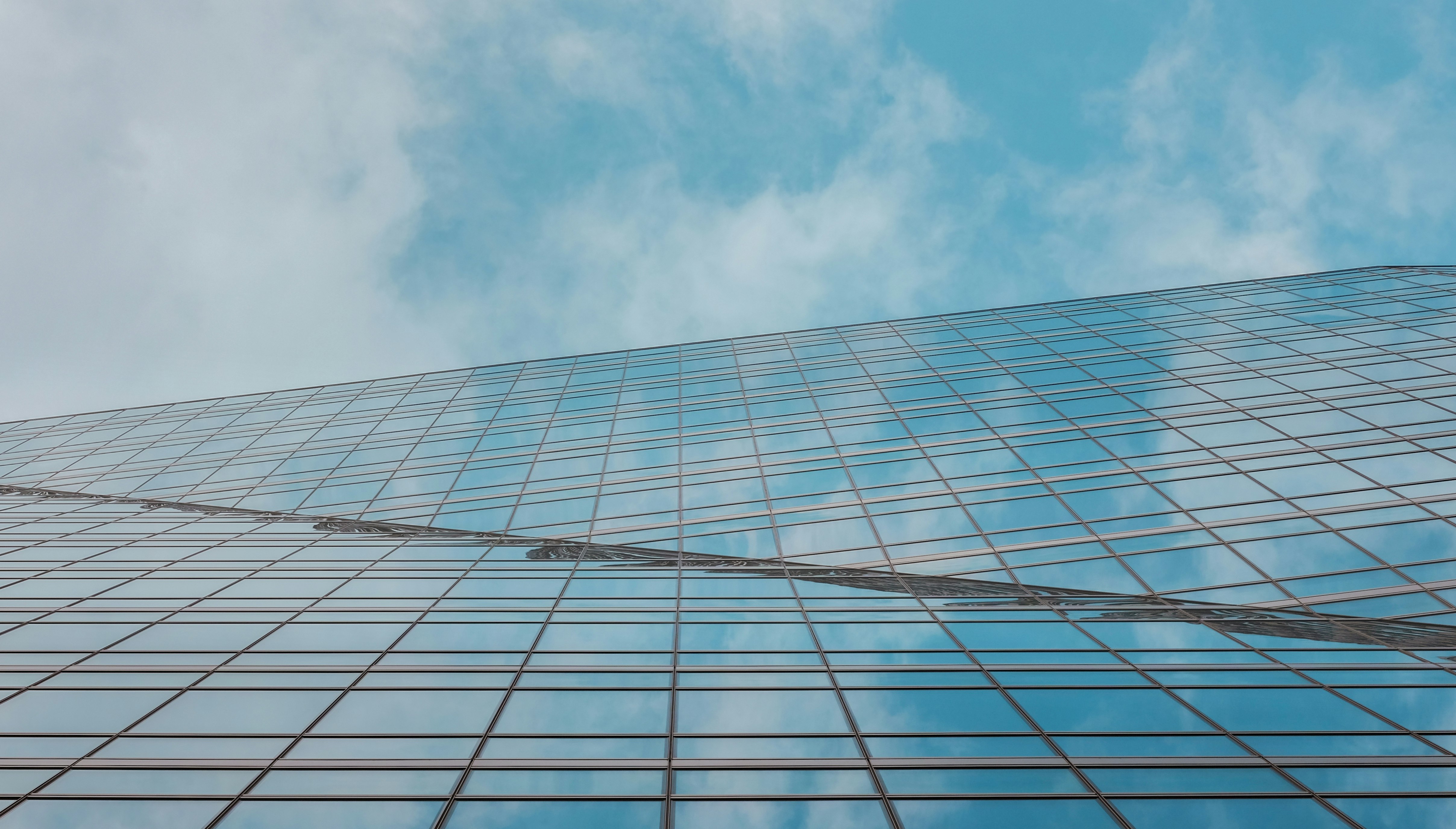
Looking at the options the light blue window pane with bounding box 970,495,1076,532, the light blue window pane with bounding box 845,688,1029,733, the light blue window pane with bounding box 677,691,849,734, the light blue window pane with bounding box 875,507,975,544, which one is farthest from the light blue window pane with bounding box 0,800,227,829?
the light blue window pane with bounding box 970,495,1076,532

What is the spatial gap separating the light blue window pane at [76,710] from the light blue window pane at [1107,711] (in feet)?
43.1

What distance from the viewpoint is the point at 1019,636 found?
55.0 ft

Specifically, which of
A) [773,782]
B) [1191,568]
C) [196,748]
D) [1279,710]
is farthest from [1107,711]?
[196,748]

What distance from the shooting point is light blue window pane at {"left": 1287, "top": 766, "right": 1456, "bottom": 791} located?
34.8ft

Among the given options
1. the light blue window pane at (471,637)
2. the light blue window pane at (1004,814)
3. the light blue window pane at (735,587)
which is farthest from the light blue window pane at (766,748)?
the light blue window pane at (735,587)

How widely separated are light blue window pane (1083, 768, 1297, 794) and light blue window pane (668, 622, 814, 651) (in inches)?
234

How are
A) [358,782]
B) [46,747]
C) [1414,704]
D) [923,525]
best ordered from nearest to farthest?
[358,782], [46,747], [1414,704], [923,525]

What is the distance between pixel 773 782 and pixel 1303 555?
16.5 m

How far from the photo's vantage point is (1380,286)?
42969mm

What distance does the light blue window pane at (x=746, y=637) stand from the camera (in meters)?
16.0

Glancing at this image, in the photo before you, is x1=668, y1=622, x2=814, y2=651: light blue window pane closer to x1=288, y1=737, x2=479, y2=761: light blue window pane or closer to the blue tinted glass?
the blue tinted glass

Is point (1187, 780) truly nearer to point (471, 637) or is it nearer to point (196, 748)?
point (471, 637)

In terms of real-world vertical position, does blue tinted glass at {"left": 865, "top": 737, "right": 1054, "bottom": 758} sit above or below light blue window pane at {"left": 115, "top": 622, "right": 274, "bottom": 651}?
below

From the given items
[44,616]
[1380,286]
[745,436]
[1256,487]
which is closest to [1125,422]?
[1256,487]
